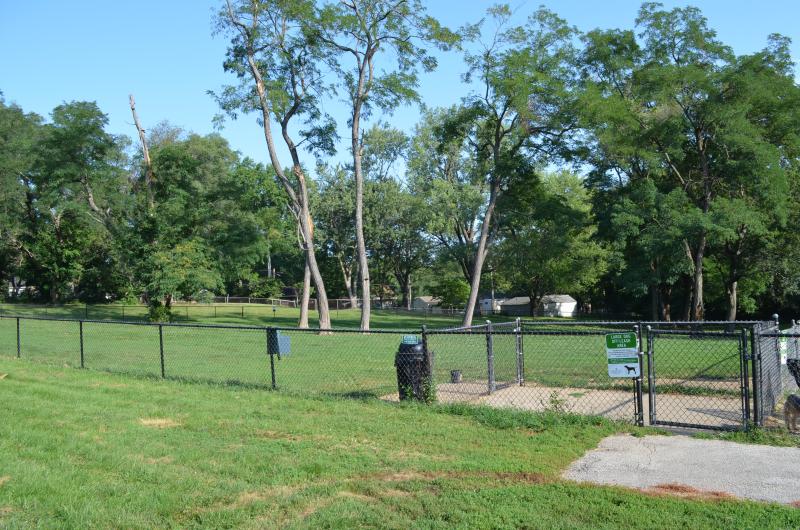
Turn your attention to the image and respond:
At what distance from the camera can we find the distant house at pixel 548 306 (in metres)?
80.6

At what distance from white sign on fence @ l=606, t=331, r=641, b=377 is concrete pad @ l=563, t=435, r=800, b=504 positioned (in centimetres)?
94

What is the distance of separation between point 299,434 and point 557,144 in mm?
31690

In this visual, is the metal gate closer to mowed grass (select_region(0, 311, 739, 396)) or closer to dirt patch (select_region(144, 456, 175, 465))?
mowed grass (select_region(0, 311, 739, 396))

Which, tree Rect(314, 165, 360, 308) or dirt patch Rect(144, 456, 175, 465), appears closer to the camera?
dirt patch Rect(144, 456, 175, 465)

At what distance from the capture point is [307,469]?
647cm

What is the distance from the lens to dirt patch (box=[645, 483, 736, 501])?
5.53 m

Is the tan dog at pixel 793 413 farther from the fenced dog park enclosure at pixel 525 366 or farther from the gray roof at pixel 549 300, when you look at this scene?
the gray roof at pixel 549 300

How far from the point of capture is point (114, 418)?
8938 mm

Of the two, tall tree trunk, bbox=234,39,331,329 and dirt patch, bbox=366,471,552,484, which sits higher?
tall tree trunk, bbox=234,39,331,329

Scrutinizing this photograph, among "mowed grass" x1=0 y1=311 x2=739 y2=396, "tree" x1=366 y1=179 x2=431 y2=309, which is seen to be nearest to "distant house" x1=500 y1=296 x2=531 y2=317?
"tree" x1=366 y1=179 x2=431 y2=309

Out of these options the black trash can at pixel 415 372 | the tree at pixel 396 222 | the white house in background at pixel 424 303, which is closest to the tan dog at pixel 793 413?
the black trash can at pixel 415 372

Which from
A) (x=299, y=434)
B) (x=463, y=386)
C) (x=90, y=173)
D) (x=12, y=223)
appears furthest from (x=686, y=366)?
(x=12, y=223)

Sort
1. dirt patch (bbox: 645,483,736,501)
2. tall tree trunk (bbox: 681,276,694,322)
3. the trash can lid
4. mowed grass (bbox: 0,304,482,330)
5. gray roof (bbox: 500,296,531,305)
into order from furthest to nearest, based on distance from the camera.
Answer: gray roof (bbox: 500,296,531,305)
mowed grass (bbox: 0,304,482,330)
tall tree trunk (bbox: 681,276,694,322)
the trash can lid
dirt patch (bbox: 645,483,736,501)

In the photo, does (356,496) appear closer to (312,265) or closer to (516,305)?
(312,265)
